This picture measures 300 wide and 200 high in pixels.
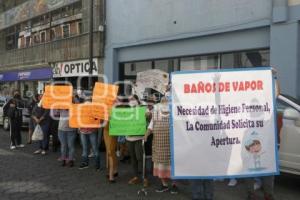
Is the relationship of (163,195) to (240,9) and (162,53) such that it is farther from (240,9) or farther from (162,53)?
(162,53)

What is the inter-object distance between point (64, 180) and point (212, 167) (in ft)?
12.3

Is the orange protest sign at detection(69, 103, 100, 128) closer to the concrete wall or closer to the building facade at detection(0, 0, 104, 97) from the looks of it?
the concrete wall

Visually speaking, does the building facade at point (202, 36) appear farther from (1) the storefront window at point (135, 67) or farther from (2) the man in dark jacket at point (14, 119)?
(2) the man in dark jacket at point (14, 119)

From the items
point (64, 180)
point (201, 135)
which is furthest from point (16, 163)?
point (201, 135)

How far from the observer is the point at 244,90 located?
620cm

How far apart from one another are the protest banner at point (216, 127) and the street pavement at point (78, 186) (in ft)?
5.13

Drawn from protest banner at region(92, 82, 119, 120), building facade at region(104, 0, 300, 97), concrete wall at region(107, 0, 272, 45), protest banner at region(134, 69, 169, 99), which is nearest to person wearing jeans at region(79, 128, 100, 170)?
protest banner at region(92, 82, 119, 120)

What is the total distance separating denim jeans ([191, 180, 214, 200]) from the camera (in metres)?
6.40

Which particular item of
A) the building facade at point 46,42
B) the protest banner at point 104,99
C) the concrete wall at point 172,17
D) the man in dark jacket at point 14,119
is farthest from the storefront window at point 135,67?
the protest banner at point 104,99

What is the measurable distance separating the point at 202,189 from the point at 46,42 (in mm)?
20810

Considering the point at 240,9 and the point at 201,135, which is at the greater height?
the point at 240,9

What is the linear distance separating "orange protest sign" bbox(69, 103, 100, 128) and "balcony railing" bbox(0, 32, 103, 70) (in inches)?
400

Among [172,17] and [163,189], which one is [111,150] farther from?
[172,17]

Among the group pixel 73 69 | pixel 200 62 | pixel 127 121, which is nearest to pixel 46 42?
pixel 73 69
